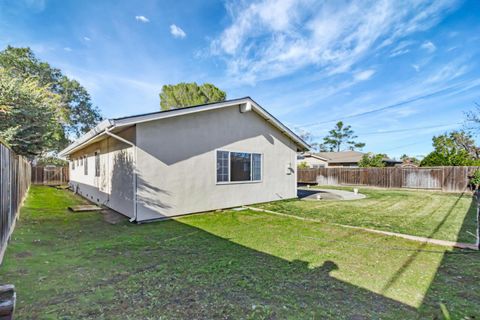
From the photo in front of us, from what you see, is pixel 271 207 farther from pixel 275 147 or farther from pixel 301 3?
pixel 301 3

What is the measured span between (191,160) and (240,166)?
227 cm

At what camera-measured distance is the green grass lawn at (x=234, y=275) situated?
2.63 m

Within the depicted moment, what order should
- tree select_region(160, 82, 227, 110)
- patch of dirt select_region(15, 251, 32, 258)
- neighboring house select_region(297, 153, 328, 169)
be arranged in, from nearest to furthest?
1. patch of dirt select_region(15, 251, 32, 258)
2. tree select_region(160, 82, 227, 110)
3. neighboring house select_region(297, 153, 328, 169)

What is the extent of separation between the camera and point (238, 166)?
9312 mm

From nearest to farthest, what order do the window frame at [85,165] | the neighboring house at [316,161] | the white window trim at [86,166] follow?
the white window trim at [86,166] → the window frame at [85,165] → the neighboring house at [316,161]

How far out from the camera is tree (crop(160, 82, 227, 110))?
24.1 meters

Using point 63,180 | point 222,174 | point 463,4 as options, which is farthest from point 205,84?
point 463,4

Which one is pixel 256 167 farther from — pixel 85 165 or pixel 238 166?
pixel 85 165

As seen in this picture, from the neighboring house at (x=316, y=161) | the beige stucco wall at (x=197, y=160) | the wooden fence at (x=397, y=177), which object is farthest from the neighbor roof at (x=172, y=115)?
the neighboring house at (x=316, y=161)

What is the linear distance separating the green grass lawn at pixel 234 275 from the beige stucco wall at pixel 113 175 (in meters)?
1.61

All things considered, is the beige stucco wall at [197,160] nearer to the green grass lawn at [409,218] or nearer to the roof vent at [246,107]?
the roof vent at [246,107]

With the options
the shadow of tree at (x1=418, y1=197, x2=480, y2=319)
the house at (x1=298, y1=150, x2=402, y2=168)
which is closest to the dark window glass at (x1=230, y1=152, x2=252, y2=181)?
the shadow of tree at (x1=418, y1=197, x2=480, y2=319)

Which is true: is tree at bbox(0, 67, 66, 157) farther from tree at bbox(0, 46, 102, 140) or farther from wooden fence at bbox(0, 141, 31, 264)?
tree at bbox(0, 46, 102, 140)

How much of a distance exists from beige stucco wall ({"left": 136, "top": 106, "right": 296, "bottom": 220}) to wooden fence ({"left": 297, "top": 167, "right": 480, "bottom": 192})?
12165 mm
